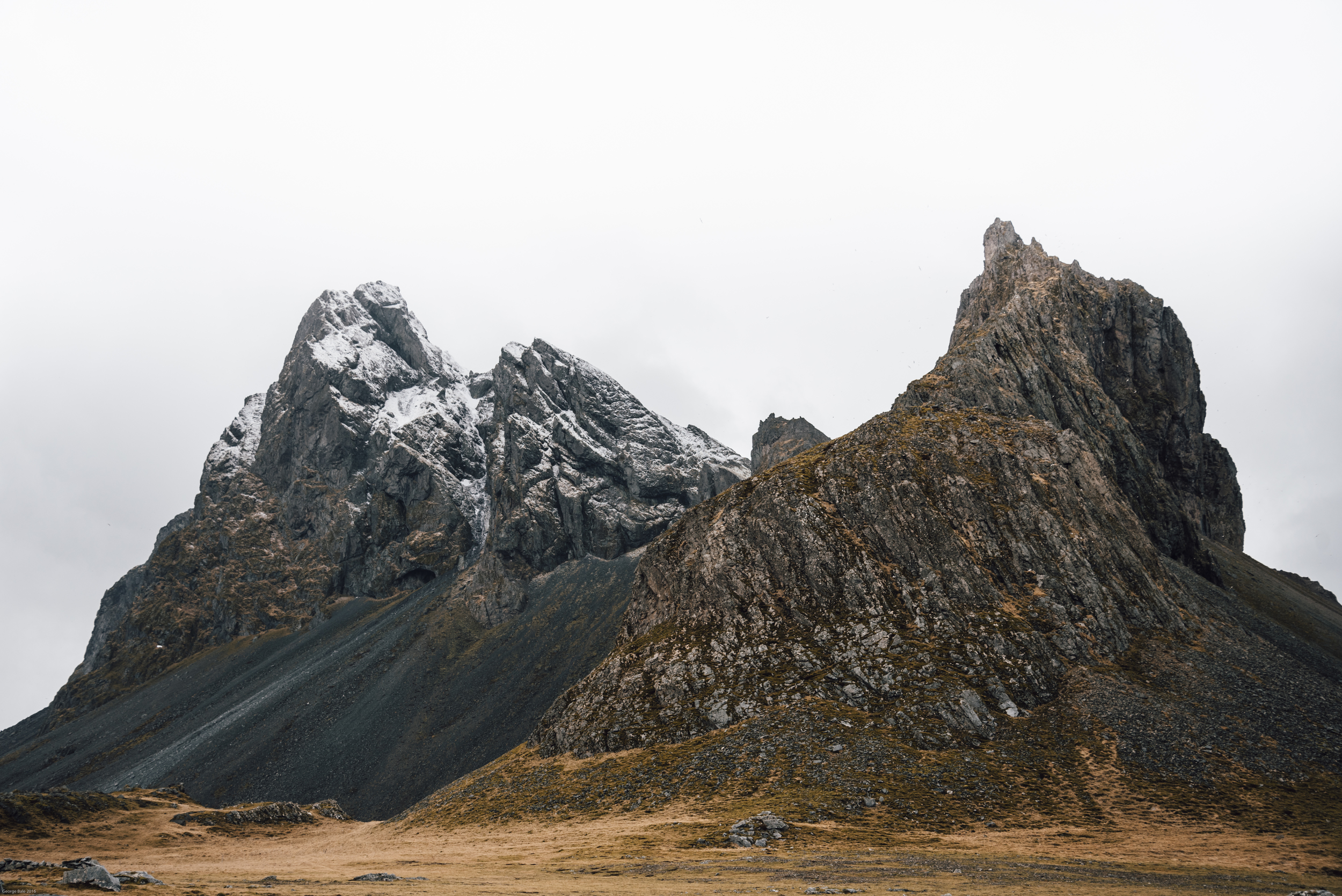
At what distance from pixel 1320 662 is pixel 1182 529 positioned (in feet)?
121

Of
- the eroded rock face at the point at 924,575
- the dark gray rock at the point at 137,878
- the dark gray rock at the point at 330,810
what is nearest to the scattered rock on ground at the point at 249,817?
the dark gray rock at the point at 330,810

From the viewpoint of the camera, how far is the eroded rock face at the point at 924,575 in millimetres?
77625

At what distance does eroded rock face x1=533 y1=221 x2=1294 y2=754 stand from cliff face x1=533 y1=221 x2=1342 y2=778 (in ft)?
0.88

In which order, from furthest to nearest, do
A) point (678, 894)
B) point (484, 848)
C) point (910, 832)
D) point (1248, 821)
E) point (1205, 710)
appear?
point (1205, 710)
point (484, 848)
point (910, 832)
point (1248, 821)
point (678, 894)

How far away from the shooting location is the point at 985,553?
87250 millimetres

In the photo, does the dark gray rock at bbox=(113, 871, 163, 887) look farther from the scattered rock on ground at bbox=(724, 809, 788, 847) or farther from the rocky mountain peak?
the rocky mountain peak

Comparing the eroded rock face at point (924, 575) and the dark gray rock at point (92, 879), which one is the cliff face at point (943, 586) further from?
the dark gray rock at point (92, 879)

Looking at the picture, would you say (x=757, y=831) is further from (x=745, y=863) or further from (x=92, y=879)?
(x=92, y=879)

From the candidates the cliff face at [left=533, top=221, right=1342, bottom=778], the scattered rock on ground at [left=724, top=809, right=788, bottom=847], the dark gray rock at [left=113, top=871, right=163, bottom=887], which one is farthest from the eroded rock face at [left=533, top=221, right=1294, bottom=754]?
the dark gray rock at [left=113, top=871, right=163, bottom=887]

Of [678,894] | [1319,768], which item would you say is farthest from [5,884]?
[1319,768]

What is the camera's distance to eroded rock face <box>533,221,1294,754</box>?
77.6 metres

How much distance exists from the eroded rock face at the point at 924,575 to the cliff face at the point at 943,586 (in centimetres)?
27

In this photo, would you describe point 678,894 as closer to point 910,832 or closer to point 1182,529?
point 910,832

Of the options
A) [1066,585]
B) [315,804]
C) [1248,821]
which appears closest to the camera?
[1248,821]
